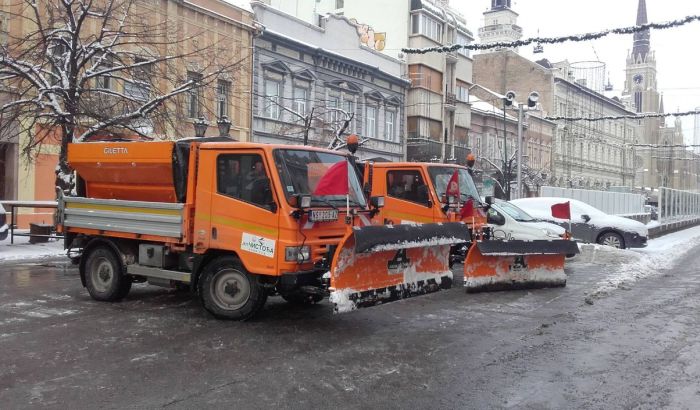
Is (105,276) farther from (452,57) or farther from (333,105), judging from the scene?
(452,57)

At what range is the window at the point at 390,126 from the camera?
3738 centimetres

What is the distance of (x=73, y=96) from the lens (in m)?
13.8

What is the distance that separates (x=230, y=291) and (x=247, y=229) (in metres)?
0.89

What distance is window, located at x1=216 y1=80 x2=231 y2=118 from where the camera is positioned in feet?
76.1

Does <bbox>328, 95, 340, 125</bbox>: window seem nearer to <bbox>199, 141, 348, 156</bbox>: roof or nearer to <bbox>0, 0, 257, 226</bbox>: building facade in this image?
<bbox>0, 0, 257, 226</bbox>: building facade

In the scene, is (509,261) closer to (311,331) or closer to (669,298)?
(669,298)

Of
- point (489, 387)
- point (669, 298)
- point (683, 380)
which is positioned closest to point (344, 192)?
point (489, 387)

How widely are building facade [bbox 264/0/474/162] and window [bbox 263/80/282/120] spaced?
10429 mm

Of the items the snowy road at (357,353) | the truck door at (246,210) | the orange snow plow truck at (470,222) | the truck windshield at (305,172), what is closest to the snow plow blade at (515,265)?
the orange snow plow truck at (470,222)

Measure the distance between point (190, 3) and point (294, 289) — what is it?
2004 centimetres

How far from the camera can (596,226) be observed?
18.9 m

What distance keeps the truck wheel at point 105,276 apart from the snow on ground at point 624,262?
7376 mm

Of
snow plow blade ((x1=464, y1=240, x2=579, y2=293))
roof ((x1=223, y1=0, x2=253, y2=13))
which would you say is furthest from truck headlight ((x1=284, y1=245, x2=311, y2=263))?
roof ((x1=223, y1=0, x2=253, y2=13))

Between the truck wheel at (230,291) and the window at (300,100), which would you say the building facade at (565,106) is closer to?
the window at (300,100)
